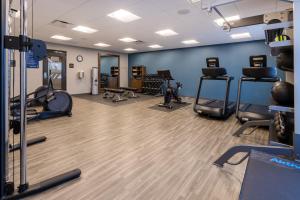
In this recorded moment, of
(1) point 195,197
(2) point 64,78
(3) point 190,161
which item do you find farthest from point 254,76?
(2) point 64,78

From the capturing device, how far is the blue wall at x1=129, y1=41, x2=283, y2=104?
6.94 meters

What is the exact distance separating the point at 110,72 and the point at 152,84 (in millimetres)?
4500

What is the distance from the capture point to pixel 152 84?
9.47 meters

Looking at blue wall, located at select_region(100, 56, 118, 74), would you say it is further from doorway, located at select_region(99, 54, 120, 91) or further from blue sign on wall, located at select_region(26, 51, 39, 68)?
blue sign on wall, located at select_region(26, 51, 39, 68)

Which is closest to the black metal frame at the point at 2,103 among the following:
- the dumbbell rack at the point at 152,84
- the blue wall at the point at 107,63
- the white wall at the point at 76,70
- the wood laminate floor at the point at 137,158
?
the wood laminate floor at the point at 137,158

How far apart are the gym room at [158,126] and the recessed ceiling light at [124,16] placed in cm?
3

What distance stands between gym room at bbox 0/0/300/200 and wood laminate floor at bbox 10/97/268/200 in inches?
0.6

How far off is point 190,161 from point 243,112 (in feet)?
8.53

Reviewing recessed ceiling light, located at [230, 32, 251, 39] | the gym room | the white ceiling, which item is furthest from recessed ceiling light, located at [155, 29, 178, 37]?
recessed ceiling light, located at [230, 32, 251, 39]

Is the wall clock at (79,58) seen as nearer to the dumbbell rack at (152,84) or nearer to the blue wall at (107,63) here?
the blue wall at (107,63)

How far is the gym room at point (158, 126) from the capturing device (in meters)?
1.42

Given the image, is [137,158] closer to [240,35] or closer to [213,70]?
[213,70]

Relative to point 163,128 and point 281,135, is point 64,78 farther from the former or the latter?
point 281,135

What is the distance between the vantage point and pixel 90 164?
219 cm
